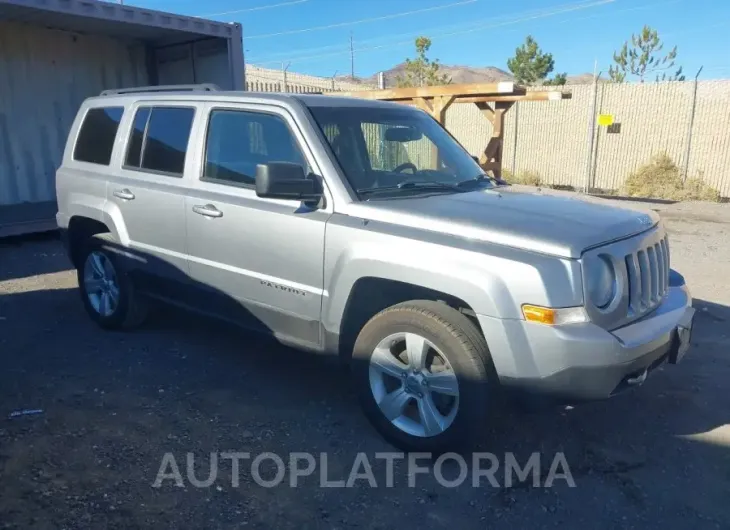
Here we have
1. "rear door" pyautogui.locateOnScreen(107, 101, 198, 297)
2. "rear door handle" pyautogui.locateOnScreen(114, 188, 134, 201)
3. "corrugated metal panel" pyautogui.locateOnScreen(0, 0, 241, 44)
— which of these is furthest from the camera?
"corrugated metal panel" pyautogui.locateOnScreen(0, 0, 241, 44)

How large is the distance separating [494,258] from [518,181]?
16.8m

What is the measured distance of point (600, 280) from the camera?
10.0ft

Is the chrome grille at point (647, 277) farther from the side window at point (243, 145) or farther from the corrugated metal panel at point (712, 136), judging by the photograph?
the corrugated metal panel at point (712, 136)

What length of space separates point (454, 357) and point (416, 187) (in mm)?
1287

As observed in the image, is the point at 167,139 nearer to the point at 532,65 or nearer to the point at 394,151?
the point at 394,151

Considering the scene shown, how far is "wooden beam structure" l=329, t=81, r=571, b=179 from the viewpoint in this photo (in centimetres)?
1013

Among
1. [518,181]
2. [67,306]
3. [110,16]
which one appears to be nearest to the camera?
[67,306]

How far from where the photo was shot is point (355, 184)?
Result: 3822 mm

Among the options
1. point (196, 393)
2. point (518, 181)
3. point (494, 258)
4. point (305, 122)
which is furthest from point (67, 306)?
point (518, 181)

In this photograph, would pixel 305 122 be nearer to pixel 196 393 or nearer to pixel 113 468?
pixel 196 393

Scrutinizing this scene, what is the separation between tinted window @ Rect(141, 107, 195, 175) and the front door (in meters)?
0.25

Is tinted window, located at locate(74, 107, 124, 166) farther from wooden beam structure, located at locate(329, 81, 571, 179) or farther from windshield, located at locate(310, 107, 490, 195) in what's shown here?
wooden beam structure, located at locate(329, 81, 571, 179)

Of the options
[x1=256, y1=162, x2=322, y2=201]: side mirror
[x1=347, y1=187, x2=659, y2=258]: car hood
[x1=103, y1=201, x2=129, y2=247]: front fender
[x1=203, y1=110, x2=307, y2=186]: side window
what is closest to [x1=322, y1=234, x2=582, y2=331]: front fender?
[x1=347, y1=187, x2=659, y2=258]: car hood

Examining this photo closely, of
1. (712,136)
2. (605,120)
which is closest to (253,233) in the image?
(605,120)
